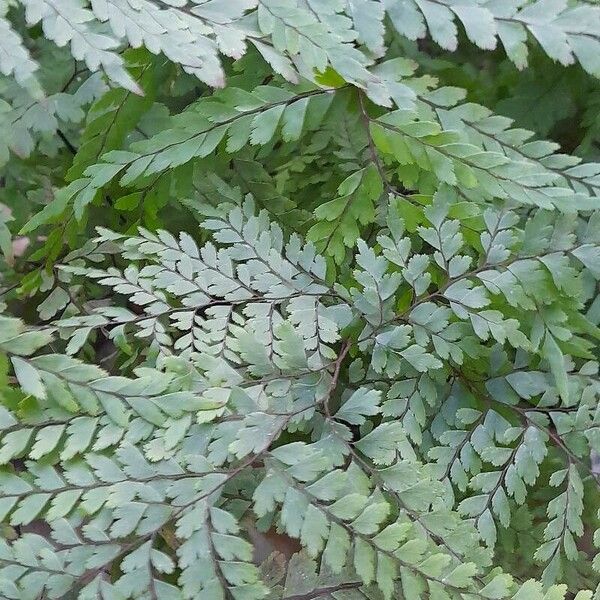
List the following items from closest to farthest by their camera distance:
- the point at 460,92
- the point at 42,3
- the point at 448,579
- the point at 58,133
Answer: the point at 448,579, the point at 42,3, the point at 460,92, the point at 58,133

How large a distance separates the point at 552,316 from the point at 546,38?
0.30 m

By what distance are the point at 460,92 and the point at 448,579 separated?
20.7 inches

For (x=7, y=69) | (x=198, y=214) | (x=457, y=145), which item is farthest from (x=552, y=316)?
(x=7, y=69)

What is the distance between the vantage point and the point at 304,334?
0.67 metres

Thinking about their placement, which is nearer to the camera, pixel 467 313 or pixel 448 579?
pixel 448 579

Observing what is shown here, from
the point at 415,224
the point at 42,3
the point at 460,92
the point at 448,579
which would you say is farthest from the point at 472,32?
the point at 448,579

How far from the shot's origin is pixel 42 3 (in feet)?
2.14

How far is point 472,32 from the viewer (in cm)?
72

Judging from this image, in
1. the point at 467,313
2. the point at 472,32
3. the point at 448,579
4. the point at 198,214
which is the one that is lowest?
the point at 448,579

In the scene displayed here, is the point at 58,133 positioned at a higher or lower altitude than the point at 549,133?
higher

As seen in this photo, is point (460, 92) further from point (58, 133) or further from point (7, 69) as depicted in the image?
point (58, 133)

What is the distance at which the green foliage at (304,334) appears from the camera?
1.84 feet

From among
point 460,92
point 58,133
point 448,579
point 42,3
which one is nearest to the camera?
point 448,579

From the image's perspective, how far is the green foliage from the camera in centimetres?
56
